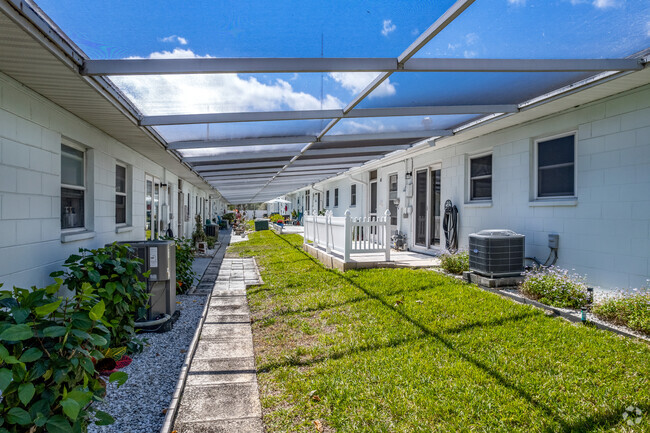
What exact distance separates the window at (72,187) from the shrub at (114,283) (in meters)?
1.05

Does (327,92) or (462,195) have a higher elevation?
(327,92)

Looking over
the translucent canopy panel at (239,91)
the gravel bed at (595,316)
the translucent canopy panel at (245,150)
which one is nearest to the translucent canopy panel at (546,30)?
the translucent canopy panel at (239,91)

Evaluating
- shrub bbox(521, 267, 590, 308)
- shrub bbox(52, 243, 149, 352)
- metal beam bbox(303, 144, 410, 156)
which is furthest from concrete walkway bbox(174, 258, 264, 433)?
metal beam bbox(303, 144, 410, 156)

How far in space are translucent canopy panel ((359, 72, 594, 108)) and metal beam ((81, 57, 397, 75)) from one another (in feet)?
3.02

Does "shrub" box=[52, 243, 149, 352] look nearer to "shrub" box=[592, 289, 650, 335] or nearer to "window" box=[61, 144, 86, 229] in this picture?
"window" box=[61, 144, 86, 229]

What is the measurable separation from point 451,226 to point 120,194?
22.1ft

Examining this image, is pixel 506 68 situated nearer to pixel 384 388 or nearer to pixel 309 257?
pixel 384 388

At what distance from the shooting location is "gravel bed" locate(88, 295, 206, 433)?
2740 millimetres

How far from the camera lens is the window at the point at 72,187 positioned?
459cm

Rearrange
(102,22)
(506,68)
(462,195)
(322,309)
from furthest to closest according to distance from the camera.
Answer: (462,195) → (322,309) → (506,68) → (102,22)

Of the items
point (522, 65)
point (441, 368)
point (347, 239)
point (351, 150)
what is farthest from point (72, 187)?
point (351, 150)

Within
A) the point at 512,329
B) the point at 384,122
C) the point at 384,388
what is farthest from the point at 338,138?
the point at 384,388

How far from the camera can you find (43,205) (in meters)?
3.90

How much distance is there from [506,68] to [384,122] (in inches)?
112
